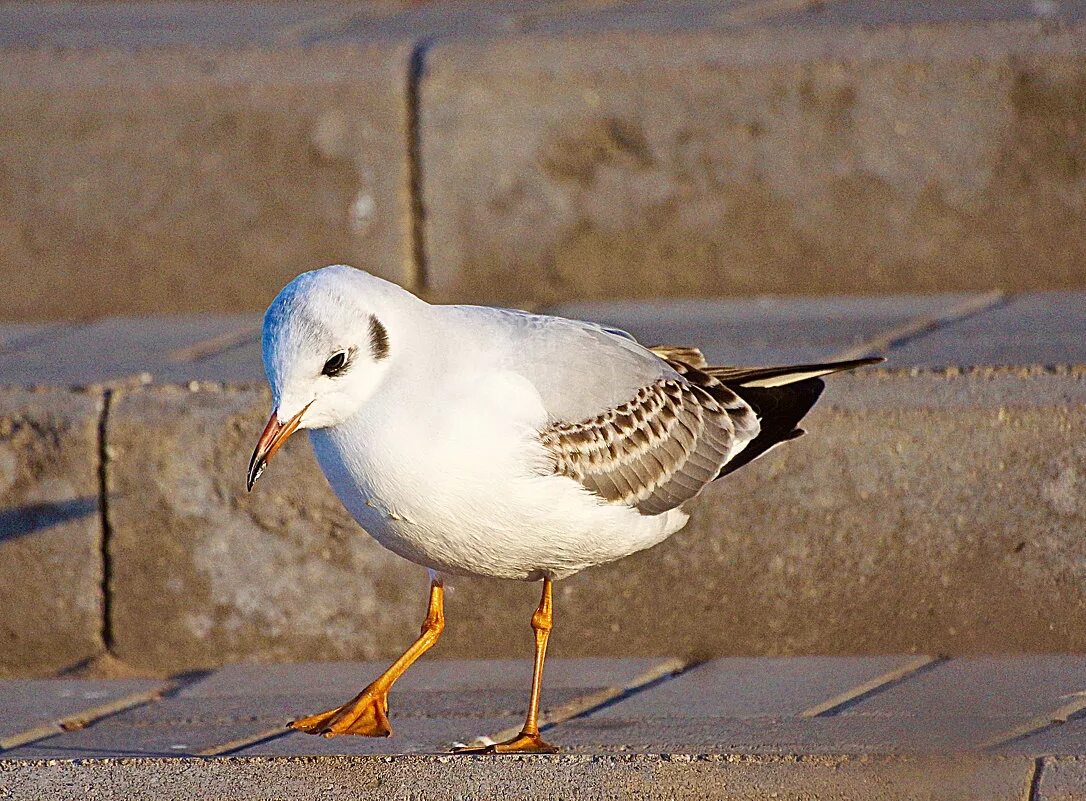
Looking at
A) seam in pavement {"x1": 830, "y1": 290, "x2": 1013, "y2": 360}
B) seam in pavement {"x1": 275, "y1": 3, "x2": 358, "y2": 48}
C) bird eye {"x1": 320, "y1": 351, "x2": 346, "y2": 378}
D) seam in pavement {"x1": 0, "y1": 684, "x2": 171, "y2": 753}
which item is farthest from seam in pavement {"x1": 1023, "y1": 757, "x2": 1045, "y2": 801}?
seam in pavement {"x1": 275, "y1": 3, "x2": 358, "y2": 48}

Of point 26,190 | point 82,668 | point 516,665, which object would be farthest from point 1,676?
point 26,190

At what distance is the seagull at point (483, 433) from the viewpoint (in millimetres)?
3223

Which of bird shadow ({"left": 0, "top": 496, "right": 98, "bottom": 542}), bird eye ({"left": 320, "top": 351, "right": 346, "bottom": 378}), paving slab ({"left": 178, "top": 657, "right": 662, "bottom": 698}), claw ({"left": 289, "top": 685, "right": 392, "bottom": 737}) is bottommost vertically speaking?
paving slab ({"left": 178, "top": 657, "right": 662, "bottom": 698})

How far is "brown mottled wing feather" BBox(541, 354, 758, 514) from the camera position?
3643 mm

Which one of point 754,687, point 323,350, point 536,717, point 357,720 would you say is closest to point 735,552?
point 754,687

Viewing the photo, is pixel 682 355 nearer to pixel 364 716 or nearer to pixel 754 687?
pixel 754 687

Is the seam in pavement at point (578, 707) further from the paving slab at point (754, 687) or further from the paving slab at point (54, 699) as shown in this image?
the paving slab at point (54, 699)

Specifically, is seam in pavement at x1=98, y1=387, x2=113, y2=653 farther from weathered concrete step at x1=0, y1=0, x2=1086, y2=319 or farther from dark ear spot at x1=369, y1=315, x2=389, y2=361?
weathered concrete step at x1=0, y1=0, x2=1086, y2=319

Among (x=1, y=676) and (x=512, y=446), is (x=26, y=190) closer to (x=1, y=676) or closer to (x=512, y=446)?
(x=1, y=676)

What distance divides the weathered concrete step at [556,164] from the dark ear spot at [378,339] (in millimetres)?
2607

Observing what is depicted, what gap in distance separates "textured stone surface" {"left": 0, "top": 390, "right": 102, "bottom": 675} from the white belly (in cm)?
123

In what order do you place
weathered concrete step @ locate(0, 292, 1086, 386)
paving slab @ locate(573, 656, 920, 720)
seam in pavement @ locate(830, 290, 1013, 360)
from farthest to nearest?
seam in pavement @ locate(830, 290, 1013, 360) → weathered concrete step @ locate(0, 292, 1086, 386) → paving slab @ locate(573, 656, 920, 720)

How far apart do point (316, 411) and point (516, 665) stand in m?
1.35

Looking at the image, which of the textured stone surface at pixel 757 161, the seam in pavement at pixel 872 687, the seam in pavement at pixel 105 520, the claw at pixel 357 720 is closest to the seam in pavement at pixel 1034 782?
the seam in pavement at pixel 872 687
